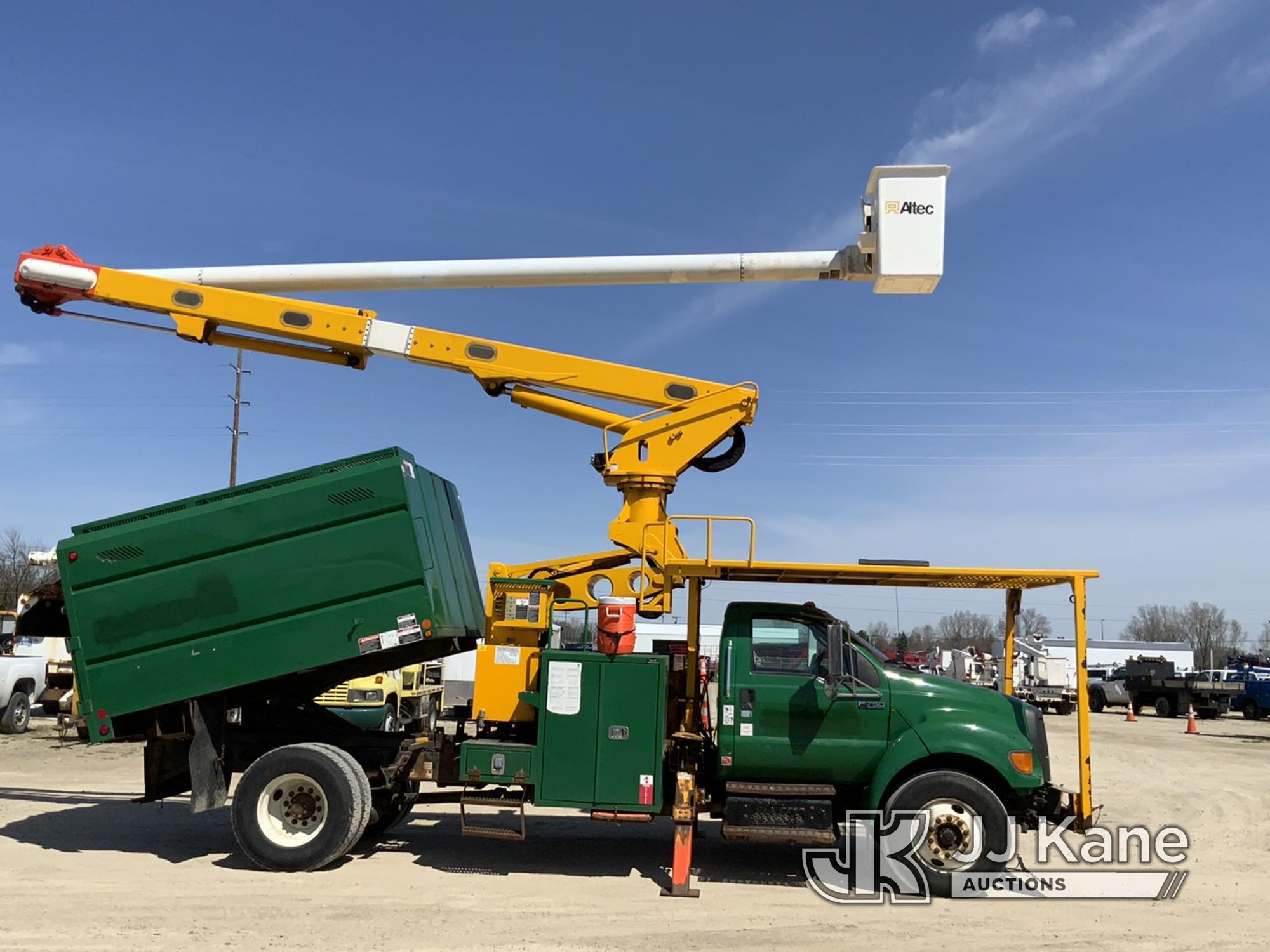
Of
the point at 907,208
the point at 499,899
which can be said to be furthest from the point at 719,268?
the point at 499,899

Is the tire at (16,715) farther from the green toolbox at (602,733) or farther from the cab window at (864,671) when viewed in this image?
the cab window at (864,671)

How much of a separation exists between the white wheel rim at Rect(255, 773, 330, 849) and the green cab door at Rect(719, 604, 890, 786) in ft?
11.0

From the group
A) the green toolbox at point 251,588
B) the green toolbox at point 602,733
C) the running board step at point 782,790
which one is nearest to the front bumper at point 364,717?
the green toolbox at point 251,588

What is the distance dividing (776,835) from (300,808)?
3.89 m

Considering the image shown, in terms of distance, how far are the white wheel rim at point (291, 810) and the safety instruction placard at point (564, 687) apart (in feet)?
6.55

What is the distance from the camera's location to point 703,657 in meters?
9.20

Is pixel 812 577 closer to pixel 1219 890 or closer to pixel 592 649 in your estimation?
pixel 592 649

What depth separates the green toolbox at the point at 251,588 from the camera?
332 inches

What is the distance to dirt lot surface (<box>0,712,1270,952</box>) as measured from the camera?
6551mm

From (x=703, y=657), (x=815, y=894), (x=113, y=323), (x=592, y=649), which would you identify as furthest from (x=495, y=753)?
(x=113, y=323)

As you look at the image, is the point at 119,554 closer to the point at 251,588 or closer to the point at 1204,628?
the point at 251,588

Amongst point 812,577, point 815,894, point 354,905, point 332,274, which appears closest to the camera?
point 354,905

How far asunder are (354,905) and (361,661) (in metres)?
2.22

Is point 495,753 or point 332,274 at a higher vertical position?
point 332,274
